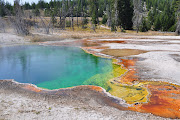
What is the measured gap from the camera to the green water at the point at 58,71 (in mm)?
8492

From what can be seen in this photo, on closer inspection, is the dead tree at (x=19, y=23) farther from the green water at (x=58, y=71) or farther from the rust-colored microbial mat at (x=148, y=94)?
the rust-colored microbial mat at (x=148, y=94)

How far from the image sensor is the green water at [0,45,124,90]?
8492 mm

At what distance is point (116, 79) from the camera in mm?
8320

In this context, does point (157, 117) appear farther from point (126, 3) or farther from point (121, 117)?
point (126, 3)

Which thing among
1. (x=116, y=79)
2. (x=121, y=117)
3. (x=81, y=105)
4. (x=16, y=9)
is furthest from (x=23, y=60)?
(x=16, y=9)

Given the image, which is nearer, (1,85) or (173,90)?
(173,90)

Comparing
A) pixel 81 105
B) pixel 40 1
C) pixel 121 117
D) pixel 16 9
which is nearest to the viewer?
pixel 121 117

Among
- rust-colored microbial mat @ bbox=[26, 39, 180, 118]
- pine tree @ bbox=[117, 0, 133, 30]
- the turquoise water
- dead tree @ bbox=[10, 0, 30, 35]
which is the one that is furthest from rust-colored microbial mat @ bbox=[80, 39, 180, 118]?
pine tree @ bbox=[117, 0, 133, 30]

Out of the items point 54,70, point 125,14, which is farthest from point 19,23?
point 125,14

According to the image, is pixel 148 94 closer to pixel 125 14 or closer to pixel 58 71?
pixel 58 71

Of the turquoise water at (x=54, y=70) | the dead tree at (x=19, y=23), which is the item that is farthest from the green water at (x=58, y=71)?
the dead tree at (x=19, y=23)

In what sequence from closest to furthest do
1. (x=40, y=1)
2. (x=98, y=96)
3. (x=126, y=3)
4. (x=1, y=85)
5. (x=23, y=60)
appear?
(x=98, y=96) < (x=1, y=85) < (x=23, y=60) < (x=126, y=3) < (x=40, y=1)

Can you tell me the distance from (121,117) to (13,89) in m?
4.72

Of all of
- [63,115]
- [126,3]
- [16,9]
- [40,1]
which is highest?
[40,1]
